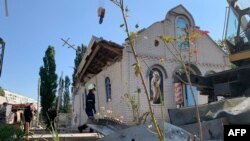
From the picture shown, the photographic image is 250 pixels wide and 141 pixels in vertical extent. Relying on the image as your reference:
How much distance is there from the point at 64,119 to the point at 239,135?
105 feet

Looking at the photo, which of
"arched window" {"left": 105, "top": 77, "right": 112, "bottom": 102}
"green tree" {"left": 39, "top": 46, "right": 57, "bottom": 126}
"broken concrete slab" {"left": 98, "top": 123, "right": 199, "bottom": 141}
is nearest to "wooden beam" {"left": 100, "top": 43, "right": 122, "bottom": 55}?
"arched window" {"left": 105, "top": 77, "right": 112, "bottom": 102}

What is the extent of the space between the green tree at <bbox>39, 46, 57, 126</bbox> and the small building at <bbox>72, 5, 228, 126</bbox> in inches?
551

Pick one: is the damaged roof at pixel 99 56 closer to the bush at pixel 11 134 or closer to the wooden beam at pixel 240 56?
the wooden beam at pixel 240 56

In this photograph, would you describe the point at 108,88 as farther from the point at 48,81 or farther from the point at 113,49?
the point at 48,81

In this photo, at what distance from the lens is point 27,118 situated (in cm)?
1443

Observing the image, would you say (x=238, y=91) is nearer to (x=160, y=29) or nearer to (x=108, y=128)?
(x=108, y=128)

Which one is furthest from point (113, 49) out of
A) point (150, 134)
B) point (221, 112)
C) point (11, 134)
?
point (150, 134)

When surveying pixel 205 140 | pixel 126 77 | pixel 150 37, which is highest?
pixel 150 37

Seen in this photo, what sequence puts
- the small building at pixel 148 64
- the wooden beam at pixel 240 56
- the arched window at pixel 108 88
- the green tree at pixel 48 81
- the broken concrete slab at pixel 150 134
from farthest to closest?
the green tree at pixel 48 81
the arched window at pixel 108 88
the small building at pixel 148 64
the wooden beam at pixel 240 56
the broken concrete slab at pixel 150 134

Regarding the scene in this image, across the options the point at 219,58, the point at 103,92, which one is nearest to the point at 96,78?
the point at 103,92

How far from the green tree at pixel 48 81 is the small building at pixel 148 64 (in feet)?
45.9

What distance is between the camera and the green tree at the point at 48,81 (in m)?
36.5

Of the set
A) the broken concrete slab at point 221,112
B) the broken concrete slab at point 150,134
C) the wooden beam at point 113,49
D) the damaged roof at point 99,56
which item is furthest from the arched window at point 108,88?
the broken concrete slab at point 150,134

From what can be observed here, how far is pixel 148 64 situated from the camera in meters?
19.4
